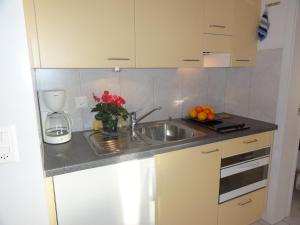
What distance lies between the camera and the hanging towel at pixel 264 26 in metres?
1.71

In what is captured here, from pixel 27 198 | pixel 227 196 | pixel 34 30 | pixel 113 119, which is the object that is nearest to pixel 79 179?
pixel 27 198

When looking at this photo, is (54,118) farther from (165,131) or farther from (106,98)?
(165,131)

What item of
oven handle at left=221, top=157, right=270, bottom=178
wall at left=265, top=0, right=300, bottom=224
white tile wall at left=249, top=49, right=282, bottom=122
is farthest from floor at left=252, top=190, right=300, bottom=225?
white tile wall at left=249, top=49, right=282, bottom=122

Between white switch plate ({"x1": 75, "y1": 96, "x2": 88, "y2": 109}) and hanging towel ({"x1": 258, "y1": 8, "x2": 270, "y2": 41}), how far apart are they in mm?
1514

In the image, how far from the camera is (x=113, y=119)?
4.89 feet

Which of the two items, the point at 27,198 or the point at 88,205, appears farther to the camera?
the point at 88,205

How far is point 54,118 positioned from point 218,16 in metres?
1.38

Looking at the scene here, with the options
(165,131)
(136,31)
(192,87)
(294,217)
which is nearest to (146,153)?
(165,131)

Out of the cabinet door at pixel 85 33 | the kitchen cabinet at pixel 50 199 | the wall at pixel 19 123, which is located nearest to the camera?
the wall at pixel 19 123

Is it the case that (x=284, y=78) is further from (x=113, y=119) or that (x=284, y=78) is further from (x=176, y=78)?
(x=113, y=119)

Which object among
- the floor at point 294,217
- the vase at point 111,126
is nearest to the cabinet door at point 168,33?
the vase at point 111,126

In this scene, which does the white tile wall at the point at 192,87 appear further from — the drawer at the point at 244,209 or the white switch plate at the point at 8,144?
the white switch plate at the point at 8,144

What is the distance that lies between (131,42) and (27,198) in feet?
3.21

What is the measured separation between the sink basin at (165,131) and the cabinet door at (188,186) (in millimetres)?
317
